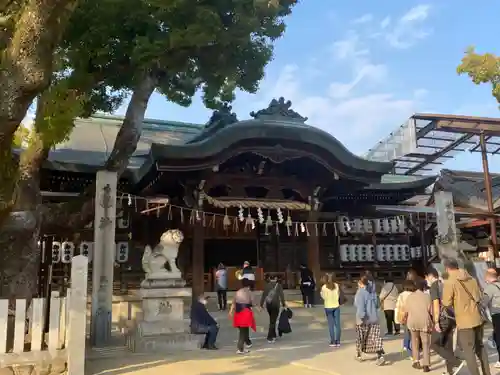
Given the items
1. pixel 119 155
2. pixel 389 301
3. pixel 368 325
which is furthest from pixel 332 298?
pixel 119 155

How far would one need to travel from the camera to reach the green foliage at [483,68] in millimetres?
13641

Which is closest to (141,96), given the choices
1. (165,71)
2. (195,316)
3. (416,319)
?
(165,71)

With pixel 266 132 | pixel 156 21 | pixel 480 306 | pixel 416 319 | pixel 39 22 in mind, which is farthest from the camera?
pixel 266 132

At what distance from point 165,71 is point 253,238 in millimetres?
8964

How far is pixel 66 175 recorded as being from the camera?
45.1ft

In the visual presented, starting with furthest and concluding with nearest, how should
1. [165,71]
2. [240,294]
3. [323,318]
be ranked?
1. [323,318]
2. [165,71]
3. [240,294]

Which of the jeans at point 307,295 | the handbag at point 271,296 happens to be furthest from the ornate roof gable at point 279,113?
the handbag at point 271,296

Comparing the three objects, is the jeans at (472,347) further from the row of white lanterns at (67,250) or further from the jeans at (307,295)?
the row of white lanterns at (67,250)

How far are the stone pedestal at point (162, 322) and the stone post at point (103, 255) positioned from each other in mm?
1083

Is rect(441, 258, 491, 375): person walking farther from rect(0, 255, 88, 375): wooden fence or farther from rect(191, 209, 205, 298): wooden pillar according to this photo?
rect(191, 209, 205, 298): wooden pillar

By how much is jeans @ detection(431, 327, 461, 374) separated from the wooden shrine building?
8.31m

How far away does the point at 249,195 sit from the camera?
16.7 m

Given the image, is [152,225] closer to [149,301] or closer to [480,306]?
[149,301]

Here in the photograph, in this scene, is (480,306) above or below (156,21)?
below
